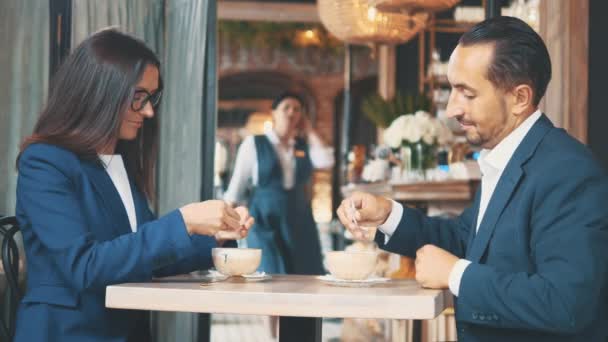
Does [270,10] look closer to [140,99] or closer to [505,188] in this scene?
[140,99]

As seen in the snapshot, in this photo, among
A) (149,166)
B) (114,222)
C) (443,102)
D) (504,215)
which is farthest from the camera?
(443,102)

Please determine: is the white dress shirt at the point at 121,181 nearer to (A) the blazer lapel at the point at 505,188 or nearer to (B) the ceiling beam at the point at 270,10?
(A) the blazer lapel at the point at 505,188

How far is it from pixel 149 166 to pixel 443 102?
19.7 feet

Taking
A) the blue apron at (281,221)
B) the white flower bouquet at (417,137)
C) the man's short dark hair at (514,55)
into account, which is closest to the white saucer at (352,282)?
the man's short dark hair at (514,55)

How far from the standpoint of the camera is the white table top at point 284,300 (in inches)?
64.0

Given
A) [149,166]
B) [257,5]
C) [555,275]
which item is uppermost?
[257,5]

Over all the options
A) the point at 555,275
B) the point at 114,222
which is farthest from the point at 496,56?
the point at 114,222

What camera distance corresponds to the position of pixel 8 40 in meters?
2.66

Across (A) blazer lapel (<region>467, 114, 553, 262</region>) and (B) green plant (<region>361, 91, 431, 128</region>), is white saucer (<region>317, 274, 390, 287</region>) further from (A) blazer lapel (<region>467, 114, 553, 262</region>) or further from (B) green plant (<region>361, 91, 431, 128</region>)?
(B) green plant (<region>361, 91, 431, 128</region>)

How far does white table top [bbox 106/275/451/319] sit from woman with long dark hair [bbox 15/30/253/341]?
4.4 inches

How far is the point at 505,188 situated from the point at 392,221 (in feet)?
1.48

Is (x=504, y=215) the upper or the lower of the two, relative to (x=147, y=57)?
lower

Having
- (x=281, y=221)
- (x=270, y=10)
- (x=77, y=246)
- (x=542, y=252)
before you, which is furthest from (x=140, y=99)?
(x=270, y=10)

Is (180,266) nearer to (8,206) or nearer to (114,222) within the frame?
(114,222)
